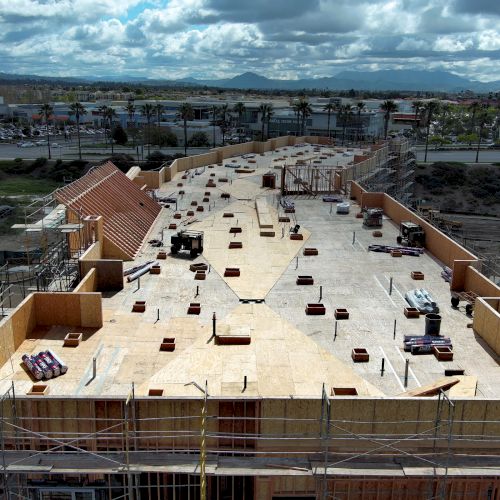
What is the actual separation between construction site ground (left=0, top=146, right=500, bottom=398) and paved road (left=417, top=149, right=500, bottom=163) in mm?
90586

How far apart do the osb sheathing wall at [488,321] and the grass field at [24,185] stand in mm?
83853

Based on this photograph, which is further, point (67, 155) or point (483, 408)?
point (67, 155)

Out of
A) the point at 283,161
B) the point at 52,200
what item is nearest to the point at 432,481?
the point at 52,200

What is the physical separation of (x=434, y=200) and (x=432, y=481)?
88603mm

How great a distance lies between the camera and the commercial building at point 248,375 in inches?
650

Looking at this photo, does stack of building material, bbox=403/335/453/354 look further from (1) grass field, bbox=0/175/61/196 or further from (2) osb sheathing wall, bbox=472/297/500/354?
(1) grass field, bbox=0/175/61/196

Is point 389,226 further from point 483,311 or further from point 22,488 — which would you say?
point 22,488

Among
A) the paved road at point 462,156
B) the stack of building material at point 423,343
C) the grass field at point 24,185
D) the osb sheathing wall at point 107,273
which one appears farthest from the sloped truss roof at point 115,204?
the paved road at point 462,156

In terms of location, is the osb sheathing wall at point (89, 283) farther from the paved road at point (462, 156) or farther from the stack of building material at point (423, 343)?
the paved road at point (462, 156)

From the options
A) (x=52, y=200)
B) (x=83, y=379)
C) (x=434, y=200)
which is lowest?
(x=434, y=200)

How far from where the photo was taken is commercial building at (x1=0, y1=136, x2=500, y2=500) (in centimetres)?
1650

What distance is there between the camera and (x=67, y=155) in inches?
4724

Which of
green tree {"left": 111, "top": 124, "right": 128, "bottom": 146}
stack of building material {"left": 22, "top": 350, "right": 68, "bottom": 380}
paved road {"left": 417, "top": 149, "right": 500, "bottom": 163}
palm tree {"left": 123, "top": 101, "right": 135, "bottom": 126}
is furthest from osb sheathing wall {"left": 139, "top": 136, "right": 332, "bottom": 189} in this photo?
palm tree {"left": 123, "top": 101, "right": 135, "bottom": 126}

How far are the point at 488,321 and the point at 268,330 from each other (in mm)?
9073
